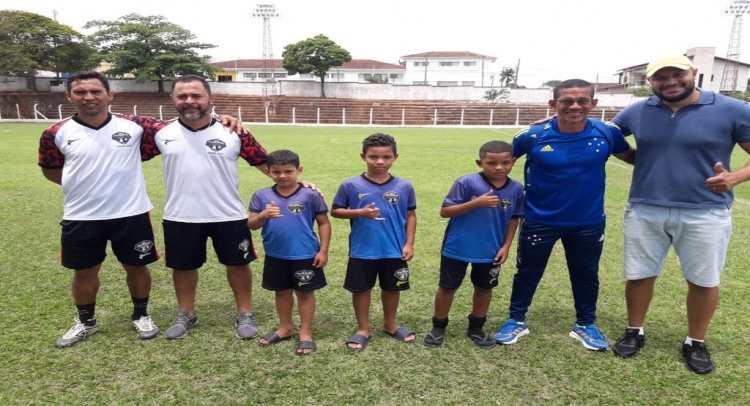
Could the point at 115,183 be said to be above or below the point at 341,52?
below

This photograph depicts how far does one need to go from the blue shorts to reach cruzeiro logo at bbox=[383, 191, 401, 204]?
1596 mm

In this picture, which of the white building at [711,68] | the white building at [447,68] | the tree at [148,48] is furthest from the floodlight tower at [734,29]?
the tree at [148,48]

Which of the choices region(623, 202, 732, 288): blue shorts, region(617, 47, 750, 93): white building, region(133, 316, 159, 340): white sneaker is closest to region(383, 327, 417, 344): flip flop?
region(623, 202, 732, 288): blue shorts

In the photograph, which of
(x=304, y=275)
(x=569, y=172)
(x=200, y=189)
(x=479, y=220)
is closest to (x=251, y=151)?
(x=200, y=189)

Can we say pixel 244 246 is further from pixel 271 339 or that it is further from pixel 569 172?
pixel 569 172

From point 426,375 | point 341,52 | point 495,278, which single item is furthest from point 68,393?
point 341,52

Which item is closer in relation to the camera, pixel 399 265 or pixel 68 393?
pixel 68 393

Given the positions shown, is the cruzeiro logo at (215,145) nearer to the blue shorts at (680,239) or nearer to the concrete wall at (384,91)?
the blue shorts at (680,239)

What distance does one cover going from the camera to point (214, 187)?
131 inches

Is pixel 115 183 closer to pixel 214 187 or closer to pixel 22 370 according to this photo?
pixel 214 187

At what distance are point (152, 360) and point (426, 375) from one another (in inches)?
69.9

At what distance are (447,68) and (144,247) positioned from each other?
6274cm

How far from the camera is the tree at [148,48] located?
39750 mm

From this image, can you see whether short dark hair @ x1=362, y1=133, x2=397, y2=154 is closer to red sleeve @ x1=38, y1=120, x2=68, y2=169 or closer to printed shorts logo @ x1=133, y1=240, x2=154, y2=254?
printed shorts logo @ x1=133, y1=240, x2=154, y2=254
